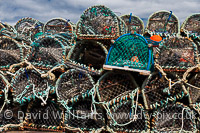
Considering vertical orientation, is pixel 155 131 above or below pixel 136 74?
below

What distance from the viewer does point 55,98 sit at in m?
3.07

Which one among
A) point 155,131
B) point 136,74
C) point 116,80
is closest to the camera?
point 155,131

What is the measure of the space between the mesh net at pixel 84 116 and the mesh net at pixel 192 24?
2.50m

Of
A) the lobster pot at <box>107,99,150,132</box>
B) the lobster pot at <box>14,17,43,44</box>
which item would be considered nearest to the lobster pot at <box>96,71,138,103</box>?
the lobster pot at <box>107,99,150,132</box>

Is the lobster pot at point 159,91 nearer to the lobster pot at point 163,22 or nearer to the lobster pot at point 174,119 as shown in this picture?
the lobster pot at point 174,119

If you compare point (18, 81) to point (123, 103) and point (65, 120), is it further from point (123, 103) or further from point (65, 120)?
point (123, 103)

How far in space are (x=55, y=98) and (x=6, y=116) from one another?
91 centimetres

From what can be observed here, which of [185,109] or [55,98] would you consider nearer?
[185,109]

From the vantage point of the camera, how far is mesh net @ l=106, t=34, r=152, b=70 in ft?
8.63

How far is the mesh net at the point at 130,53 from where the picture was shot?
8.63ft

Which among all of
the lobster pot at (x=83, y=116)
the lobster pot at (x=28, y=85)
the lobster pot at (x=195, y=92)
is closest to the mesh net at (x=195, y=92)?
the lobster pot at (x=195, y=92)

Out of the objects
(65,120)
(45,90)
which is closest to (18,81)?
(45,90)

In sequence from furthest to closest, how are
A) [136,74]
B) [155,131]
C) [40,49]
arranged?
[40,49]
[136,74]
[155,131]

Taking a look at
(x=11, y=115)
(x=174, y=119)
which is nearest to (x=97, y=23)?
(x=174, y=119)
